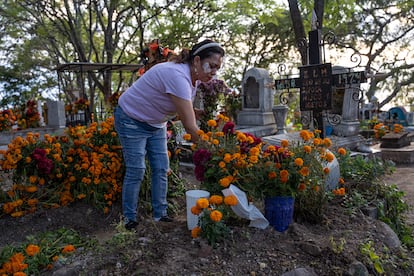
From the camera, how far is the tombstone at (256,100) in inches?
360

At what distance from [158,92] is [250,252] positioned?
1.15 m

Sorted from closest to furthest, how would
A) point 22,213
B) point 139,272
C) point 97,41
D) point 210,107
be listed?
point 139,272, point 22,213, point 210,107, point 97,41

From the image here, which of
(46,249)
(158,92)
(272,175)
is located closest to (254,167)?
(272,175)

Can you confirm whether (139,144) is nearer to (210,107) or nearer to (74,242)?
(74,242)

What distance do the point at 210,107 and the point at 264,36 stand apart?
43.4ft

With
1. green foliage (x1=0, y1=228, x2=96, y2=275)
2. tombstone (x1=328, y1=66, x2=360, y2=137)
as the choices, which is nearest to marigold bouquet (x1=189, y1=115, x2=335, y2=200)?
green foliage (x1=0, y1=228, x2=96, y2=275)

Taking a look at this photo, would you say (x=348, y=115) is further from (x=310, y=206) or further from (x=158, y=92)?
(x=158, y=92)

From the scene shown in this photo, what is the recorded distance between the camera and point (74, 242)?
2.67 m

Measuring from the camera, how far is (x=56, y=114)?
10508 millimetres

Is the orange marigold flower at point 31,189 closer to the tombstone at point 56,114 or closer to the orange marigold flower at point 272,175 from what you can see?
the orange marigold flower at point 272,175

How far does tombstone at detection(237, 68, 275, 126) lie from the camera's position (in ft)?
30.0

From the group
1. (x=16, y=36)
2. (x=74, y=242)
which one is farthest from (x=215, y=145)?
(x=16, y=36)

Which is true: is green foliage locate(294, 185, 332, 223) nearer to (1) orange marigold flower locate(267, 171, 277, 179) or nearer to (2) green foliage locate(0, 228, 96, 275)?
(1) orange marigold flower locate(267, 171, 277, 179)

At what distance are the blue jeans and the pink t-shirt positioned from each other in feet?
0.28
